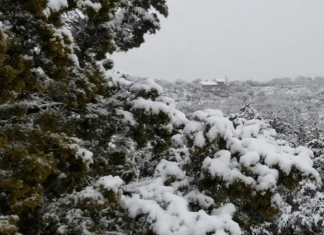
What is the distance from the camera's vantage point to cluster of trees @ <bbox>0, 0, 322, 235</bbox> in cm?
386

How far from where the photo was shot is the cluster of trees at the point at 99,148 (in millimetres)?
3861

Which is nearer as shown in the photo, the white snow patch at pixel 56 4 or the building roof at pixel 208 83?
the white snow patch at pixel 56 4

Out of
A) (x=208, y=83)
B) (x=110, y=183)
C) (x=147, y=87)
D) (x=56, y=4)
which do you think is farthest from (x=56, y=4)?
(x=208, y=83)

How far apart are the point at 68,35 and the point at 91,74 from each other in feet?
3.47

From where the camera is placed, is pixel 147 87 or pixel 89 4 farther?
pixel 147 87

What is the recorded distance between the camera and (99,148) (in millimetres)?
5711

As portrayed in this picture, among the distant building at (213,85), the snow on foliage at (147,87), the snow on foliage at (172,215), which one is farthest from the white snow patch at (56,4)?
the distant building at (213,85)

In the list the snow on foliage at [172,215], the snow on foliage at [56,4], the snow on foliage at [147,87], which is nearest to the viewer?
the snow on foliage at [172,215]

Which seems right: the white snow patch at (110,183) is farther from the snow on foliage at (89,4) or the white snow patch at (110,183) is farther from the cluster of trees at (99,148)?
the snow on foliage at (89,4)

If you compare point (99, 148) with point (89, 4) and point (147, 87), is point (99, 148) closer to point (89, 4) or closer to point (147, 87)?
point (147, 87)

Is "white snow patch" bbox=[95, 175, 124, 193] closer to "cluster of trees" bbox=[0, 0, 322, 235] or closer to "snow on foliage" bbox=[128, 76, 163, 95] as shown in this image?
"cluster of trees" bbox=[0, 0, 322, 235]

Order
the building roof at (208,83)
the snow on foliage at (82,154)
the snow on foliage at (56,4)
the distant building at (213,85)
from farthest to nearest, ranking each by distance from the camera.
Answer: the building roof at (208,83)
the distant building at (213,85)
the snow on foliage at (82,154)
the snow on foliage at (56,4)

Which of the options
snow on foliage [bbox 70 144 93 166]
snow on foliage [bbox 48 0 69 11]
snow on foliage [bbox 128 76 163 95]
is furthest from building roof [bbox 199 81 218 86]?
snow on foliage [bbox 48 0 69 11]

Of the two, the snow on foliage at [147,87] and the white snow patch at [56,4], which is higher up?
the white snow patch at [56,4]
